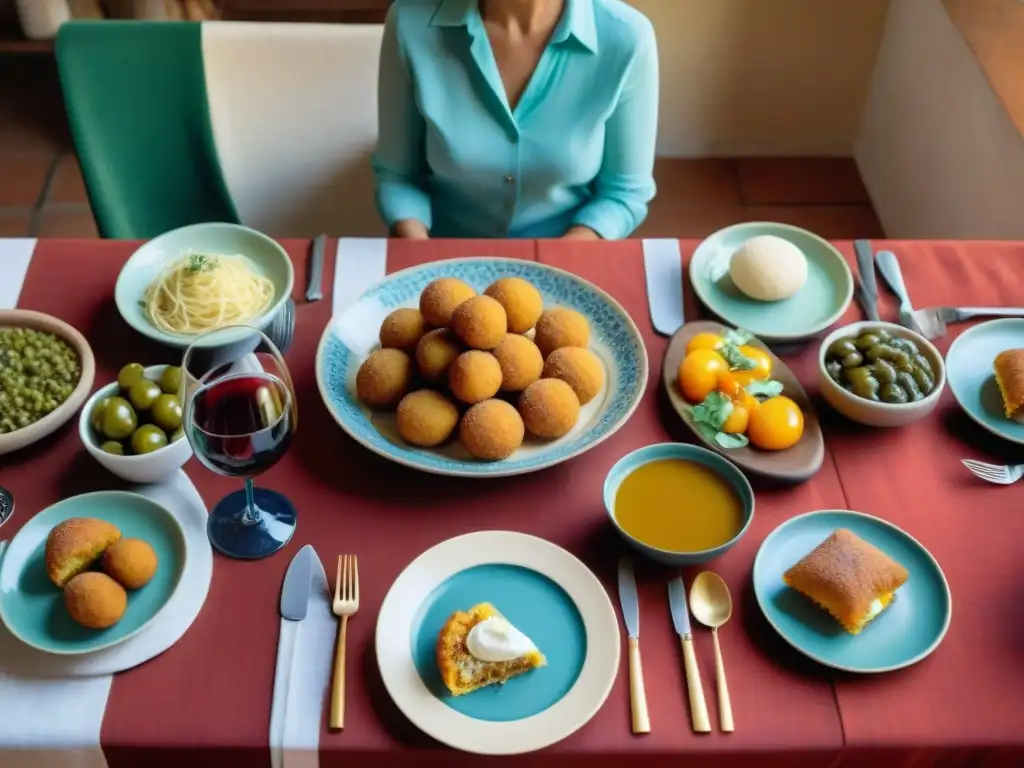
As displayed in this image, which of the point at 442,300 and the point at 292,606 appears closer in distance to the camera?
the point at 292,606

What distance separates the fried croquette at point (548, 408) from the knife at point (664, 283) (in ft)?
0.75

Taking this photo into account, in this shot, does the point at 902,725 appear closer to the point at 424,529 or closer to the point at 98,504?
the point at 424,529

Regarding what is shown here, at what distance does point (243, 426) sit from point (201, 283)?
11.7 inches

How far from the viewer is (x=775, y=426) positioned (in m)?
1.04

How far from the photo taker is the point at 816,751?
2.75 ft

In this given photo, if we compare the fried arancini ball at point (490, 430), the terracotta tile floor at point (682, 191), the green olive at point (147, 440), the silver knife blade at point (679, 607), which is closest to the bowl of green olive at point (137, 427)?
the green olive at point (147, 440)

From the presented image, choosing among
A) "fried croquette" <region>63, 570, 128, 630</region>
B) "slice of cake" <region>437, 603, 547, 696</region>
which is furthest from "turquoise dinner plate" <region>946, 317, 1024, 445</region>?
"fried croquette" <region>63, 570, 128, 630</region>

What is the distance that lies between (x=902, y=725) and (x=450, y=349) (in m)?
0.59

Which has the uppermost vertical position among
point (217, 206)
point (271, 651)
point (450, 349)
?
point (450, 349)

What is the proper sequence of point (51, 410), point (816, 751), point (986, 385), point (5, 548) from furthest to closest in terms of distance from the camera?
point (986, 385) → point (51, 410) → point (5, 548) → point (816, 751)

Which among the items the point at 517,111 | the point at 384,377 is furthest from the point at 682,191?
the point at 384,377

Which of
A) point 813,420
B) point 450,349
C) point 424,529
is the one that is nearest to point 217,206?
point 450,349

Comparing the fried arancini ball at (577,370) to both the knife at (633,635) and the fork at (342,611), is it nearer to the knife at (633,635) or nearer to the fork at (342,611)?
the knife at (633,635)

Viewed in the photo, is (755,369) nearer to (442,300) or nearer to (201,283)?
(442,300)
